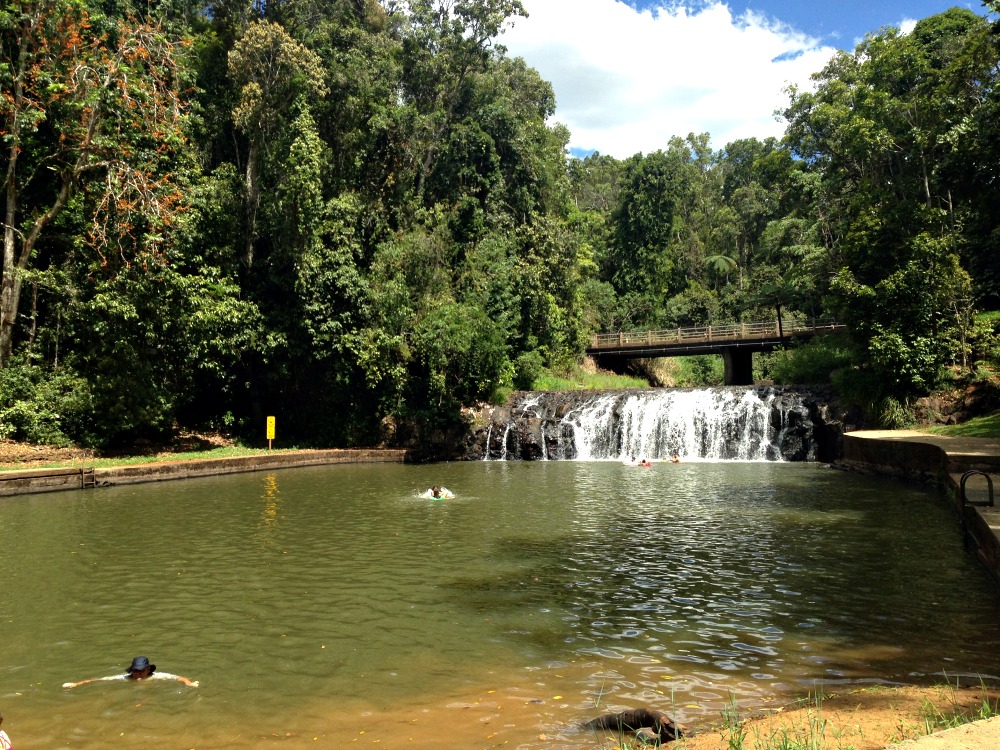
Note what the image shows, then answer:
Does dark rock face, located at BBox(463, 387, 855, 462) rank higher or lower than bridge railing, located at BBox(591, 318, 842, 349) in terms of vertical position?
lower

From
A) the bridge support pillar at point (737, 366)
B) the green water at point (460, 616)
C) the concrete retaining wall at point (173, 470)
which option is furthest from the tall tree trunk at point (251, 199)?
the bridge support pillar at point (737, 366)

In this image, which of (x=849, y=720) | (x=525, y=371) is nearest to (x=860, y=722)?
(x=849, y=720)

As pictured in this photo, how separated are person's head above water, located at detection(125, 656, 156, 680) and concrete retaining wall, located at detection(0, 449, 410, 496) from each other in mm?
15423

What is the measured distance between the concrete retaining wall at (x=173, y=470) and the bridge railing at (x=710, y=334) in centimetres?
2215

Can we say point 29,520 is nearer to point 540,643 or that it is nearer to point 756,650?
point 540,643

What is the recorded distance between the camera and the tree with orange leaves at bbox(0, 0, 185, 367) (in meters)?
23.3

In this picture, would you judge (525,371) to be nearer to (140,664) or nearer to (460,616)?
(460,616)

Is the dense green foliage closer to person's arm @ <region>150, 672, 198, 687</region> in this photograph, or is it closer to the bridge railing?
the bridge railing

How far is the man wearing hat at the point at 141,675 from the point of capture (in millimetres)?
6277

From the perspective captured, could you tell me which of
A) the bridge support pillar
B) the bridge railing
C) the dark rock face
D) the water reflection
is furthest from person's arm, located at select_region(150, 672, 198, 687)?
the bridge support pillar

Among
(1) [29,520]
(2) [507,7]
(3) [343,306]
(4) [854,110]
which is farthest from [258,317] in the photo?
(4) [854,110]

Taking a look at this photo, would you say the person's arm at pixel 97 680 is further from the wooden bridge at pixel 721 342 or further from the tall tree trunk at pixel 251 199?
the wooden bridge at pixel 721 342

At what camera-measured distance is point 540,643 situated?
721 cm

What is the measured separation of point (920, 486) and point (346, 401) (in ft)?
73.3
